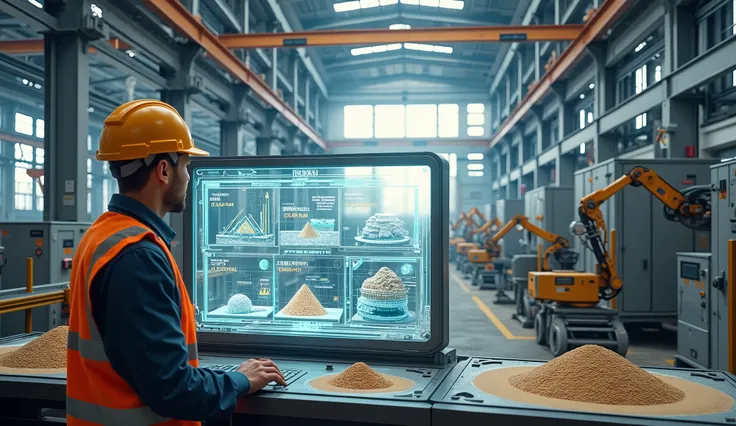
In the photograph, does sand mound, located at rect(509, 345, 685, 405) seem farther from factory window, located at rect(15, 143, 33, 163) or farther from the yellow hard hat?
factory window, located at rect(15, 143, 33, 163)

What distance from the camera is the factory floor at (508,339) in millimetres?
7914

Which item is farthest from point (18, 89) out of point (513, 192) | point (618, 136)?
point (513, 192)

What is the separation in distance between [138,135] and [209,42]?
1000cm

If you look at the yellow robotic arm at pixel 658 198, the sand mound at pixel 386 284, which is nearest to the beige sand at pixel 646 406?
A: the sand mound at pixel 386 284

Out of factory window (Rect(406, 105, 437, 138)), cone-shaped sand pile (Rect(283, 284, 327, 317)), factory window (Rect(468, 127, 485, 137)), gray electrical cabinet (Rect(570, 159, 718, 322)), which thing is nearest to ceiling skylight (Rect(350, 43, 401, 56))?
factory window (Rect(406, 105, 437, 138))

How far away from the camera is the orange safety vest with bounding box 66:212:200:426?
1582mm

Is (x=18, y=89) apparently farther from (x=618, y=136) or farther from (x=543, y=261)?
(x=618, y=136)

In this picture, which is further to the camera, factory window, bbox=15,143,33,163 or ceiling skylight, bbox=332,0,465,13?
ceiling skylight, bbox=332,0,465,13

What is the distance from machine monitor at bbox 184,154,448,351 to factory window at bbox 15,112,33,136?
52.4 feet

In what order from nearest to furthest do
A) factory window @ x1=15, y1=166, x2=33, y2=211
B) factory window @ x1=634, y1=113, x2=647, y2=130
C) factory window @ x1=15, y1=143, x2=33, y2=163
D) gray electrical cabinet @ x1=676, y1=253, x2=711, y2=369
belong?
1. gray electrical cabinet @ x1=676, y1=253, x2=711, y2=369
2. factory window @ x1=634, y1=113, x2=647, y2=130
3. factory window @ x1=15, y1=143, x2=33, y2=163
4. factory window @ x1=15, y1=166, x2=33, y2=211

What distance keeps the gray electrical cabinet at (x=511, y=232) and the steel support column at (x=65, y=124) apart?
1259cm

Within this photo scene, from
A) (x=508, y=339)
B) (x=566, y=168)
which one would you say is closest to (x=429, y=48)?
(x=566, y=168)

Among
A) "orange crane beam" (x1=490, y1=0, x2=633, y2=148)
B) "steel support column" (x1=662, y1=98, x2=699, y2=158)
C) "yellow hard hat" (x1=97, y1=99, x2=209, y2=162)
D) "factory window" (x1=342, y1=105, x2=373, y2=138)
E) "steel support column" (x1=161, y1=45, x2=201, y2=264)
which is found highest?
"factory window" (x1=342, y1=105, x2=373, y2=138)

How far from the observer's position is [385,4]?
21.4m
